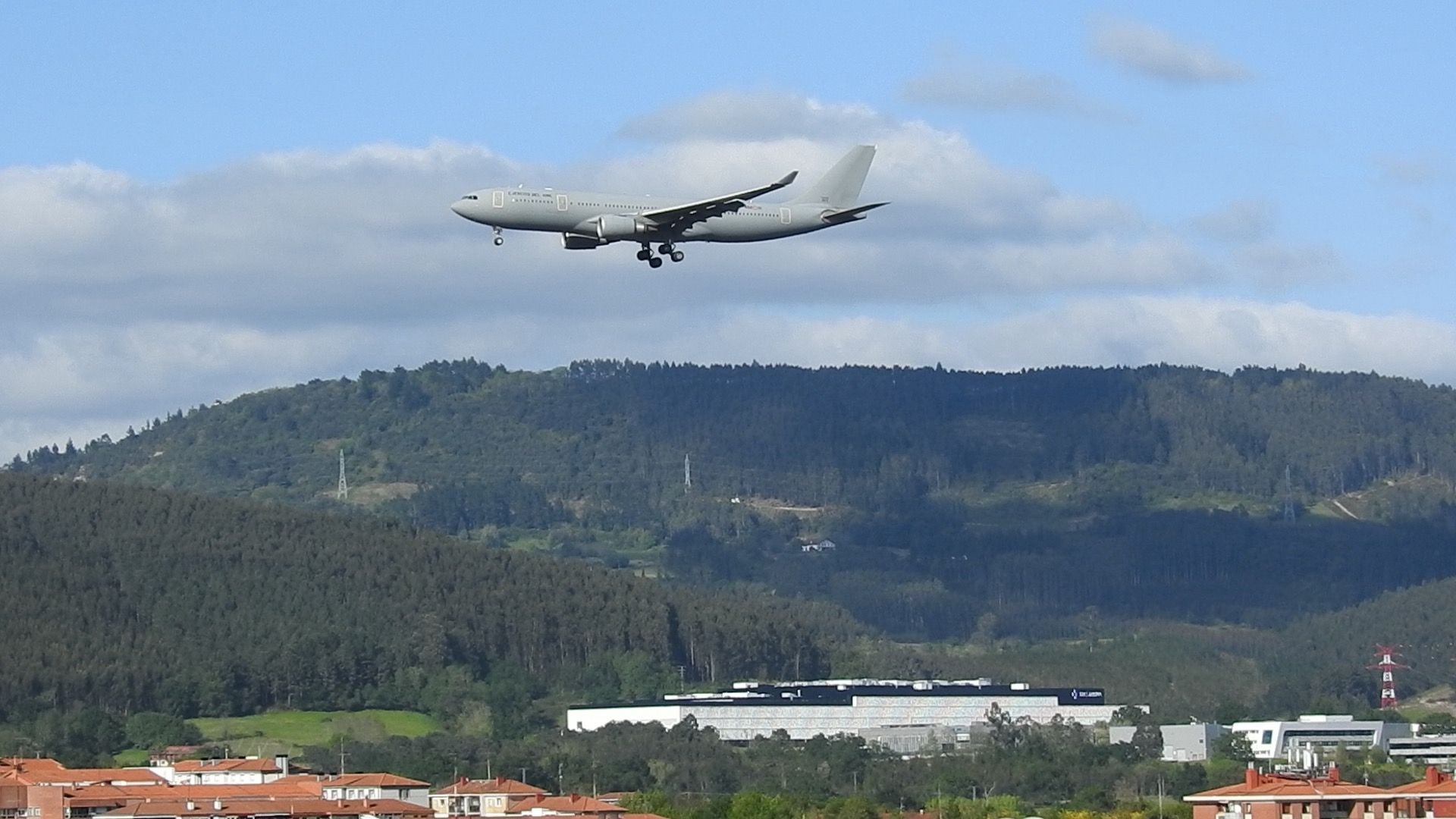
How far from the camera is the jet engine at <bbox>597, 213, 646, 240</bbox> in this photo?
14138cm

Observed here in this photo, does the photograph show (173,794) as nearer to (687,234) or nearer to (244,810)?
(244,810)

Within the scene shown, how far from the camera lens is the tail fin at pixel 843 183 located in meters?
160

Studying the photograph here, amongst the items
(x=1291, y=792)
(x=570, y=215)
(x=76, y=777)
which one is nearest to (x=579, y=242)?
(x=570, y=215)

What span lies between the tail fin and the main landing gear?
1511 centimetres

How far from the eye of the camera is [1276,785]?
147 m

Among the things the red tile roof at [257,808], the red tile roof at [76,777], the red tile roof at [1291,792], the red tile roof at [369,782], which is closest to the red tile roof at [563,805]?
the red tile roof at [369,782]

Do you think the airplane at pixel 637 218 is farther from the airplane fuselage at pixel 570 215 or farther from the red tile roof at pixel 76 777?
the red tile roof at pixel 76 777

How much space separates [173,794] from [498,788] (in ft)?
83.7

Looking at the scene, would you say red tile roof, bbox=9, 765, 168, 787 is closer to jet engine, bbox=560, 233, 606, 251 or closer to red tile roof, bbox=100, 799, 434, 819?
red tile roof, bbox=100, 799, 434, 819

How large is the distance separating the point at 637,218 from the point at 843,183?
21.4 m

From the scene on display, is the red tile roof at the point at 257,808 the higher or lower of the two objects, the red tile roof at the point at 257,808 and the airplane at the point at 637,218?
the lower

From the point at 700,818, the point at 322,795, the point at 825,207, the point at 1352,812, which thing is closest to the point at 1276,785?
the point at 1352,812

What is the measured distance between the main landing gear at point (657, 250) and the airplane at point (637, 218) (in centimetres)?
4

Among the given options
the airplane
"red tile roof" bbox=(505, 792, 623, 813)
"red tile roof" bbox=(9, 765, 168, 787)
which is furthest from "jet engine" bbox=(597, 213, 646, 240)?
"red tile roof" bbox=(9, 765, 168, 787)
